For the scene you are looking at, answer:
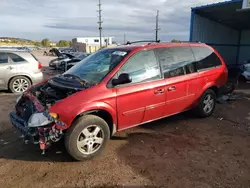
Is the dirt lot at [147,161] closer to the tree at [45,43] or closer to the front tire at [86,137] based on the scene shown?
the front tire at [86,137]

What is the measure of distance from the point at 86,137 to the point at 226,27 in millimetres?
16230

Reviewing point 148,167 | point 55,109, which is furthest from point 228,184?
point 55,109

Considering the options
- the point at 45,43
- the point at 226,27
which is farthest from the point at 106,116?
the point at 45,43

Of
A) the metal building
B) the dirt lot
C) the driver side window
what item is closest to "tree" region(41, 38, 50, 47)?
the metal building

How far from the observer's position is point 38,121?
119 inches

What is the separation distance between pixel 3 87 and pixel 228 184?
7767 mm

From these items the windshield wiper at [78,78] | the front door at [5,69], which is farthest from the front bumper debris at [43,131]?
the front door at [5,69]

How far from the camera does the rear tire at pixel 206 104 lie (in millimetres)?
5029

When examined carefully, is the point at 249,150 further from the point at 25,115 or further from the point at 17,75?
the point at 17,75

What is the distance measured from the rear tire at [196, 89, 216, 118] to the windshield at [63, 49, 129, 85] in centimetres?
Result: 229

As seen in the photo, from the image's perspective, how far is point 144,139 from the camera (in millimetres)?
4148

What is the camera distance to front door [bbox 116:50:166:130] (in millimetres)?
3631

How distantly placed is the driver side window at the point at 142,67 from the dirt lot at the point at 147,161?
3.92 feet

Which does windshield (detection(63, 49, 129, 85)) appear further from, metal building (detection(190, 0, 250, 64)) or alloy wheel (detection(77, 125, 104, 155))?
metal building (detection(190, 0, 250, 64))
